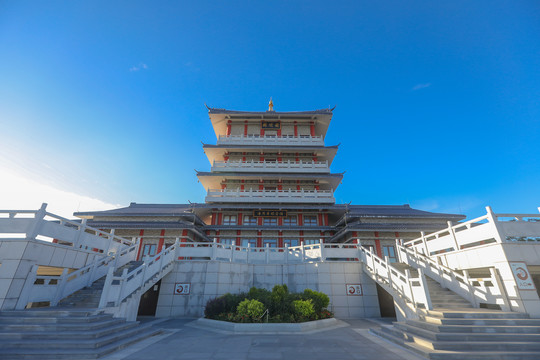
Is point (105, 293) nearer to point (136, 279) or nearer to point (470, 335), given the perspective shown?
point (136, 279)

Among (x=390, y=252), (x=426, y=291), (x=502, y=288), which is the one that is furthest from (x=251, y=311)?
(x=390, y=252)

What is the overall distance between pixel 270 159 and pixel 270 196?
20.3ft

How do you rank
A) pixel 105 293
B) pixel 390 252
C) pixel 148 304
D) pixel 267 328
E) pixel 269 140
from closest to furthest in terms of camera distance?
pixel 267 328 → pixel 105 293 → pixel 148 304 → pixel 390 252 → pixel 269 140

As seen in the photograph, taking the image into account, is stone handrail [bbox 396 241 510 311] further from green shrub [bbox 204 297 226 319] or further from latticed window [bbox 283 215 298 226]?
latticed window [bbox 283 215 298 226]

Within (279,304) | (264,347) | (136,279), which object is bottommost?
(264,347)

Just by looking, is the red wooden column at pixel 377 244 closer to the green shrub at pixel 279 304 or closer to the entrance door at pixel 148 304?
the green shrub at pixel 279 304

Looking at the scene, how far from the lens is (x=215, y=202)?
85.6 ft

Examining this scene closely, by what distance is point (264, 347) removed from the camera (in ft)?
26.2

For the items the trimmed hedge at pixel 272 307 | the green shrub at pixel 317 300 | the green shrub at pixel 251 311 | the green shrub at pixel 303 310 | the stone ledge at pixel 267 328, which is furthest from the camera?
the green shrub at pixel 317 300

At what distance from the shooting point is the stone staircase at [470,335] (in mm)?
6902

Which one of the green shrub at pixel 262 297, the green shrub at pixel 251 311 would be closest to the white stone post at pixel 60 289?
the green shrub at pixel 251 311

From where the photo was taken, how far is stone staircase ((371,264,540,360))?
690cm

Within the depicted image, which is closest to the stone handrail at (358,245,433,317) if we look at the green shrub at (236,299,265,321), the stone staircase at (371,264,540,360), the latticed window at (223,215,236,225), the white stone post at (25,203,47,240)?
the stone staircase at (371,264,540,360)

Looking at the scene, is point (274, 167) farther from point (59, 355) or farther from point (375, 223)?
point (59, 355)
